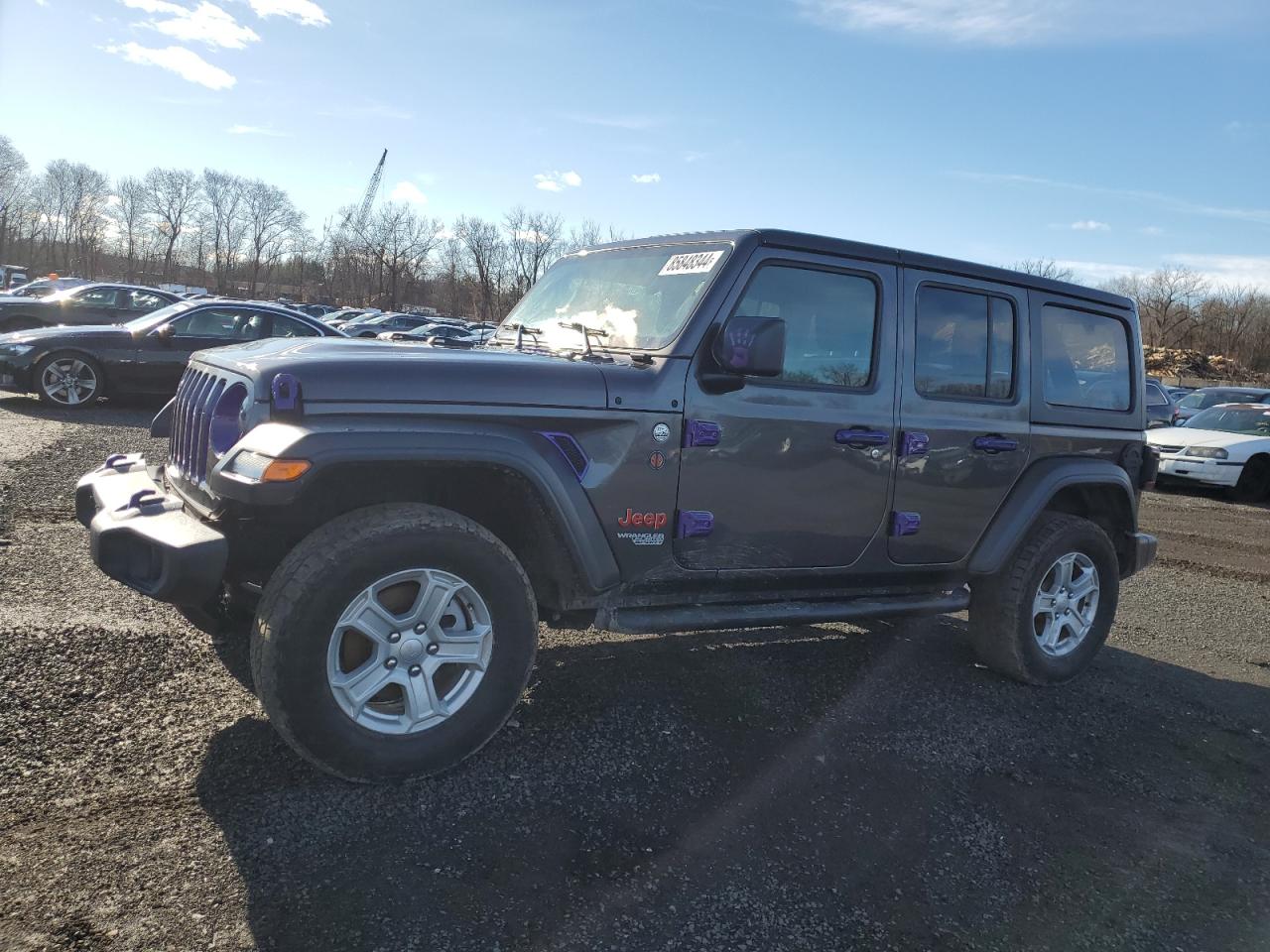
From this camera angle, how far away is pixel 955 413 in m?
4.37

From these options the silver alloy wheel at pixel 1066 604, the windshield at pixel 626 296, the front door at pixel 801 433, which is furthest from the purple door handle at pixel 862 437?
the silver alloy wheel at pixel 1066 604

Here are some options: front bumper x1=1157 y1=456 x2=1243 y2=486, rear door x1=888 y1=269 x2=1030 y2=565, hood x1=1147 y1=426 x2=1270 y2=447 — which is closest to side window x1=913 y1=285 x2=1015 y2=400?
rear door x1=888 y1=269 x2=1030 y2=565

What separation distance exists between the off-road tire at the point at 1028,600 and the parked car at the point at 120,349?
357 inches

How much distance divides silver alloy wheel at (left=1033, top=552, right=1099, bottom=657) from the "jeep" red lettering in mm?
2327

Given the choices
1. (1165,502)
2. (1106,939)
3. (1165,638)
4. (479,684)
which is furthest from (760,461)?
(1165,502)

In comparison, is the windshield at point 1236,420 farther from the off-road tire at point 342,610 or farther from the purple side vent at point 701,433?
the off-road tire at point 342,610

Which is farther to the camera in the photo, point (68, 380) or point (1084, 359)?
point (68, 380)

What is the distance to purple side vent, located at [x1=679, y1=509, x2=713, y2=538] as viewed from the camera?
3.64m

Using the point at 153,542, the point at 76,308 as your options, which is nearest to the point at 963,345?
the point at 153,542

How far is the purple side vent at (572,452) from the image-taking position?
10.9 feet

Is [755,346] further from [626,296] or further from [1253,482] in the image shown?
[1253,482]

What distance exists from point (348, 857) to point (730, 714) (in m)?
1.87

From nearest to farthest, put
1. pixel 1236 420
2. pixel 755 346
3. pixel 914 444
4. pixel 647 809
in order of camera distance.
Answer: pixel 647 809, pixel 755 346, pixel 914 444, pixel 1236 420

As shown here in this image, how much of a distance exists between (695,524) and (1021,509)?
1923mm
